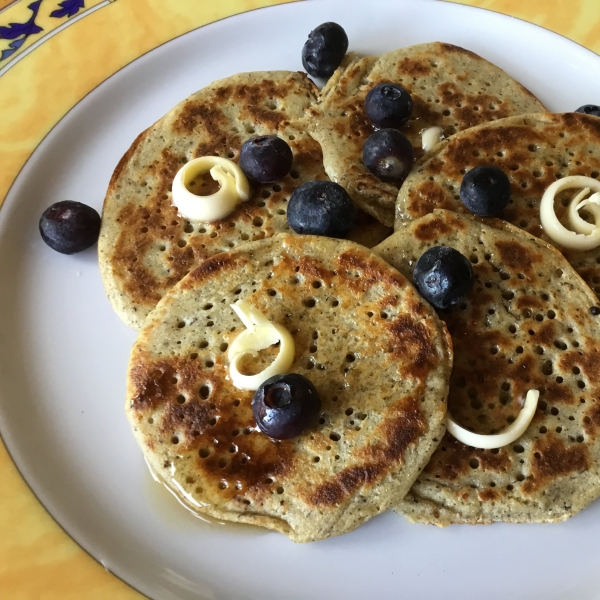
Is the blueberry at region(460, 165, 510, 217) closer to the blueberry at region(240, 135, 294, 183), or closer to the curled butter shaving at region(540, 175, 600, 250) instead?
the curled butter shaving at region(540, 175, 600, 250)

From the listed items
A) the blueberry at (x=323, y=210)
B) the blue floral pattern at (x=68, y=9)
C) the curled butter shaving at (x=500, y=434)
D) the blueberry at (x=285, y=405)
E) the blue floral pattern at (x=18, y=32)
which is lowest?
the curled butter shaving at (x=500, y=434)

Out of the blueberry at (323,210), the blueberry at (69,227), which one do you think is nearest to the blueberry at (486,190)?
the blueberry at (323,210)

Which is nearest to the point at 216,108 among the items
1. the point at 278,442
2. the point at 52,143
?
the point at 52,143

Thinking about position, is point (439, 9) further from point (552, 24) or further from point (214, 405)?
point (214, 405)

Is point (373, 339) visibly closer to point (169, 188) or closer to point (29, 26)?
point (169, 188)

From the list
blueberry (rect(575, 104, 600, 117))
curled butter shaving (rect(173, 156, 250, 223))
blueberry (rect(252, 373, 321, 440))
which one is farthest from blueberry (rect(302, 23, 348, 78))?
blueberry (rect(252, 373, 321, 440))

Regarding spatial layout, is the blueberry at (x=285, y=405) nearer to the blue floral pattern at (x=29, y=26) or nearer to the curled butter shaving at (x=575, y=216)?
the curled butter shaving at (x=575, y=216)

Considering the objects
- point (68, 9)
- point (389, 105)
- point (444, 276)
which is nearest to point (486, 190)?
point (444, 276)
